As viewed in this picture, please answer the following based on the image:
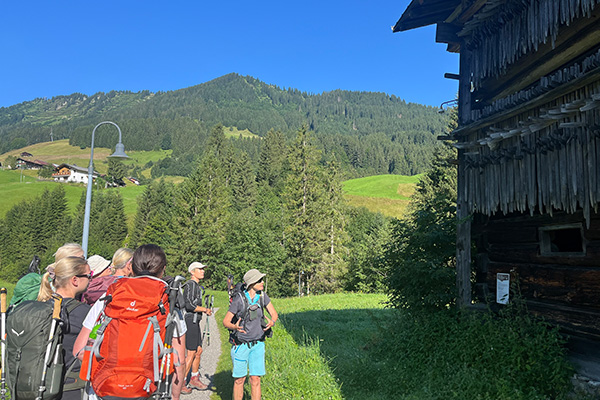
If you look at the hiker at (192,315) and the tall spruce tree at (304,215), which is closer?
the hiker at (192,315)

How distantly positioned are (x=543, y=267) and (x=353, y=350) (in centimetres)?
459

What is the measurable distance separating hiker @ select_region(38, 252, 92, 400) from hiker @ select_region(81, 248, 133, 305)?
0.80 meters

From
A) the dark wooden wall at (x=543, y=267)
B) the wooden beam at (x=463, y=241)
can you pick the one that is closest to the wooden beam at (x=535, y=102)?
the wooden beam at (x=463, y=241)

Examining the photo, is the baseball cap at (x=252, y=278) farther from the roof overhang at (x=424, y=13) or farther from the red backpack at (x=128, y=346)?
the roof overhang at (x=424, y=13)

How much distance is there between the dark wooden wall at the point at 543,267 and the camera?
6.09 metres

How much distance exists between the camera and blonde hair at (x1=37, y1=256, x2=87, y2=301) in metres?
3.95

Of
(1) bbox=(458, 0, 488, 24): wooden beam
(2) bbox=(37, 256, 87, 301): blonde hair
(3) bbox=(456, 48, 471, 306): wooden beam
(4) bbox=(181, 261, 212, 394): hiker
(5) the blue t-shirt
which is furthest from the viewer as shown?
(1) bbox=(458, 0, 488, 24): wooden beam

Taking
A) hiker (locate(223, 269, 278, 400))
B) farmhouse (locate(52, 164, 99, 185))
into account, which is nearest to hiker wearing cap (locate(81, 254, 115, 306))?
hiker (locate(223, 269, 278, 400))

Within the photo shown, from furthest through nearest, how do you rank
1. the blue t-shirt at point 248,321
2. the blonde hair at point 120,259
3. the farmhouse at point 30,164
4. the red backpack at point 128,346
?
the farmhouse at point 30,164
the blue t-shirt at point 248,321
the blonde hair at point 120,259
the red backpack at point 128,346

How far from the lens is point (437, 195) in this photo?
9141mm

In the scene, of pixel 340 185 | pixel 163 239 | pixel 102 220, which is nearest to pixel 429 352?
pixel 340 185

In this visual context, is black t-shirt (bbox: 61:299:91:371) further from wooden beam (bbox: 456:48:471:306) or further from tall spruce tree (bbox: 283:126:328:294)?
tall spruce tree (bbox: 283:126:328:294)

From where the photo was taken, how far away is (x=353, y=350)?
31.6 feet

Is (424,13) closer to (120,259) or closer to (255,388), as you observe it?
(120,259)
